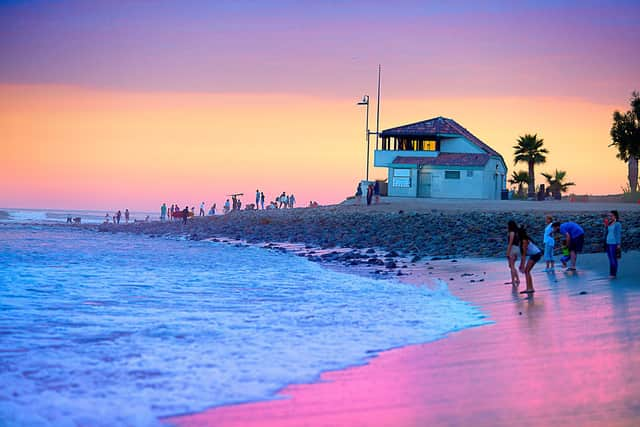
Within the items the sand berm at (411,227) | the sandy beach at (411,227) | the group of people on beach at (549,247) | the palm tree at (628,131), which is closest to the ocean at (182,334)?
the group of people on beach at (549,247)

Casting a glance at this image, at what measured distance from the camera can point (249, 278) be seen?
70.3ft

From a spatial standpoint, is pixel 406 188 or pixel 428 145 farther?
pixel 428 145

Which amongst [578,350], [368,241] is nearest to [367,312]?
[578,350]

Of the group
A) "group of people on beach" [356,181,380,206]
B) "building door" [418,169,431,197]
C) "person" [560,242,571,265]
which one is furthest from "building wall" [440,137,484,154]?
"person" [560,242,571,265]

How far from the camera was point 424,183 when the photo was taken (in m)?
62.8

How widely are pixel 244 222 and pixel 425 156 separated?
1765 cm

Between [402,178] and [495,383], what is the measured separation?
Result: 55.4 meters

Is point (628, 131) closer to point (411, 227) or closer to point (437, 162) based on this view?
point (411, 227)

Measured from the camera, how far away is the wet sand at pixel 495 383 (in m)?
6.71

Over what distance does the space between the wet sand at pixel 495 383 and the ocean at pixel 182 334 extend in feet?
1.51

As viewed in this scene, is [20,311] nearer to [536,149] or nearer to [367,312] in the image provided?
[367,312]

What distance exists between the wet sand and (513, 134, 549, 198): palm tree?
59553 mm

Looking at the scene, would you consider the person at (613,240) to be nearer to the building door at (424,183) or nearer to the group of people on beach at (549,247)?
the group of people on beach at (549,247)

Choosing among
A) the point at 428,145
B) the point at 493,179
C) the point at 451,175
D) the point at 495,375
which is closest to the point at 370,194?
the point at 451,175
